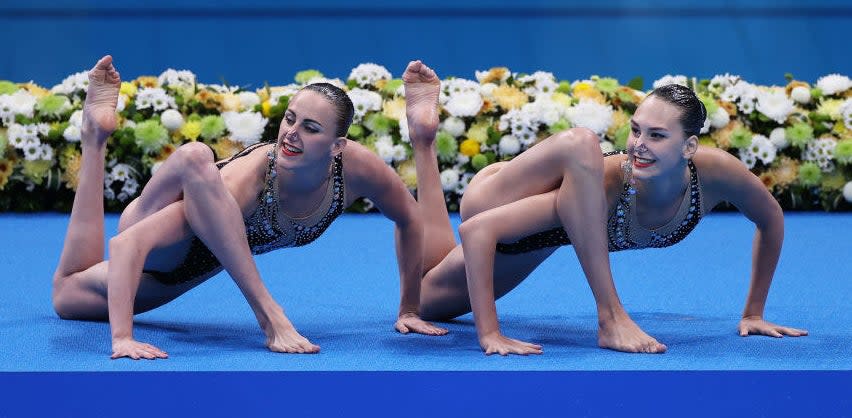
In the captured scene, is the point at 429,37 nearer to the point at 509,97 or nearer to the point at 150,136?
the point at 509,97

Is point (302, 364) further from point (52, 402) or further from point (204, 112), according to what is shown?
point (204, 112)

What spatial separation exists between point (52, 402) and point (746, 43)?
18.5 feet

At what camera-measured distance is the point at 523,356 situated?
2717mm

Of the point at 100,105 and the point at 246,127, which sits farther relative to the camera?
the point at 246,127

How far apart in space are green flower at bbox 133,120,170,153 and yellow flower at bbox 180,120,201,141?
0.27 feet

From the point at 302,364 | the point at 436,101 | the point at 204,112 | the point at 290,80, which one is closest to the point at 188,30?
the point at 290,80

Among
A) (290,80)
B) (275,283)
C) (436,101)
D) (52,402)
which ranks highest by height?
(290,80)

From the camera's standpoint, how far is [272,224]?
9.94 ft

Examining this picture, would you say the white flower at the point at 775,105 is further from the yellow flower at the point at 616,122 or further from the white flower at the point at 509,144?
the white flower at the point at 509,144

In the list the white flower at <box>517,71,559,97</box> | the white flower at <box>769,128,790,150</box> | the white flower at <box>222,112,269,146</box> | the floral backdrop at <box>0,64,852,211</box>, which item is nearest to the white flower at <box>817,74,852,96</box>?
the floral backdrop at <box>0,64,852,211</box>

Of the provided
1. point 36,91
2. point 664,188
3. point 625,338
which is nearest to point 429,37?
point 36,91

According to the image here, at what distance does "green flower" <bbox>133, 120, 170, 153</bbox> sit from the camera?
530cm

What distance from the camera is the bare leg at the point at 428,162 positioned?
3334 mm

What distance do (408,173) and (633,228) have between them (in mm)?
2444
